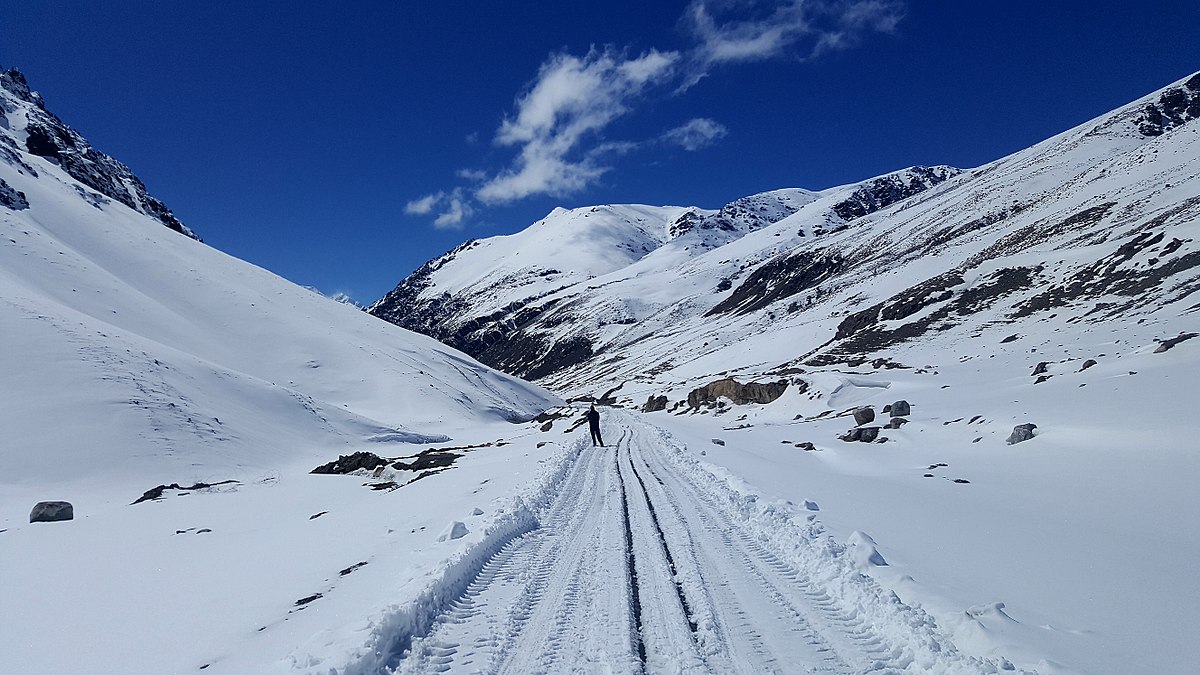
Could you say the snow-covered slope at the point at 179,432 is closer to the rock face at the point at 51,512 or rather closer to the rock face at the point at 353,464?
the rock face at the point at 51,512

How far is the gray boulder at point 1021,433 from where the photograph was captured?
1427 centimetres

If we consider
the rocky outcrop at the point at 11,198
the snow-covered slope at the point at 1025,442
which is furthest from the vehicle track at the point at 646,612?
the rocky outcrop at the point at 11,198

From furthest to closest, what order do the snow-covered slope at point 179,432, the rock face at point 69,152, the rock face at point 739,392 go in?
1. the rock face at point 69,152
2. the rock face at point 739,392
3. the snow-covered slope at point 179,432

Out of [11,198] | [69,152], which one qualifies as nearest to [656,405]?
[11,198]

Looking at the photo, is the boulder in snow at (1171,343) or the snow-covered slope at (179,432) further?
the boulder in snow at (1171,343)

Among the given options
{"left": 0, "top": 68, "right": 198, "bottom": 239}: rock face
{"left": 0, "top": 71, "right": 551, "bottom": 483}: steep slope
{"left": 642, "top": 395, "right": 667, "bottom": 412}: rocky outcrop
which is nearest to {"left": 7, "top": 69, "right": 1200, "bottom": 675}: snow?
{"left": 0, "top": 71, "right": 551, "bottom": 483}: steep slope

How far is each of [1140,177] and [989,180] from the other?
92.5 meters

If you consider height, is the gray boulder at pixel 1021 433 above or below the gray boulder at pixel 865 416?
below

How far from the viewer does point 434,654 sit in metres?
5.24

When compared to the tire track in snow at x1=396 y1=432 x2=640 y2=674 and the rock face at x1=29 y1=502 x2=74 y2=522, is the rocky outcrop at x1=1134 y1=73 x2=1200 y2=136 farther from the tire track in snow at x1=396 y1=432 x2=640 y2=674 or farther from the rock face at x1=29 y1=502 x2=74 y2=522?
the rock face at x1=29 y1=502 x2=74 y2=522

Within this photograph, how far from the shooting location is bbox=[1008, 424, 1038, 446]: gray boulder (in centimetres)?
1427

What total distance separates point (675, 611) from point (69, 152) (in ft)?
432

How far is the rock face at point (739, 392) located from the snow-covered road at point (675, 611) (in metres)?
31.1

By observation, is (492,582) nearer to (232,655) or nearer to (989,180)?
(232,655)
